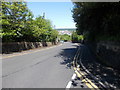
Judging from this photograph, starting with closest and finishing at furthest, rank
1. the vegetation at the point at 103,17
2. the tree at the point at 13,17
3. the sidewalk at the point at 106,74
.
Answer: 1. the sidewalk at the point at 106,74
2. the vegetation at the point at 103,17
3. the tree at the point at 13,17

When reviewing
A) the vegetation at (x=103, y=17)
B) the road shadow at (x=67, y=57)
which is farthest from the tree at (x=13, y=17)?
the vegetation at (x=103, y=17)

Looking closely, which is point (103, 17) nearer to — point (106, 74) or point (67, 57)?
point (67, 57)

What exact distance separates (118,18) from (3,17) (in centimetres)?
1663

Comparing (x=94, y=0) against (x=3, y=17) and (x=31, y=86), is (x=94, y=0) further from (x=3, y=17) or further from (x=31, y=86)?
(x=3, y=17)

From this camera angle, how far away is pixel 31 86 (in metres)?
5.64

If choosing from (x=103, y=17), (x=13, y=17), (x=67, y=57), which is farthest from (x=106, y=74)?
(x=13, y=17)

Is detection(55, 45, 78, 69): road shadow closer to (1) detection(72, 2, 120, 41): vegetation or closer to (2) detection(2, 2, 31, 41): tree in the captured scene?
(1) detection(72, 2, 120, 41): vegetation


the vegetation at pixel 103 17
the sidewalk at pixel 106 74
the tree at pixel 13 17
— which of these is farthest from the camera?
the tree at pixel 13 17

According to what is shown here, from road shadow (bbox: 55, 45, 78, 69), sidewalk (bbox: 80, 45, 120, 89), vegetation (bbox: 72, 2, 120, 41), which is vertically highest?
vegetation (bbox: 72, 2, 120, 41)

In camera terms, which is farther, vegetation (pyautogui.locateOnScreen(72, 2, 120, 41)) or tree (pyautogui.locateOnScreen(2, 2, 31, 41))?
tree (pyautogui.locateOnScreen(2, 2, 31, 41))

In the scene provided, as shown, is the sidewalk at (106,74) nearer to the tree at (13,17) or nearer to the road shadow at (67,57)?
the road shadow at (67,57)

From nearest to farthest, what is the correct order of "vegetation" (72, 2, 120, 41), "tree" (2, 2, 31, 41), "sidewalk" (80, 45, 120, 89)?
"sidewalk" (80, 45, 120, 89) < "vegetation" (72, 2, 120, 41) < "tree" (2, 2, 31, 41)

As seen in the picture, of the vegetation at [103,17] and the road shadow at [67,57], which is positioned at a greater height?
the vegetation at [103,17]

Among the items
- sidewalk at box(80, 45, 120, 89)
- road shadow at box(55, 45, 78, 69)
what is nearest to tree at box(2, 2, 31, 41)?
road shadow at box(55, 45, 78, 69)
